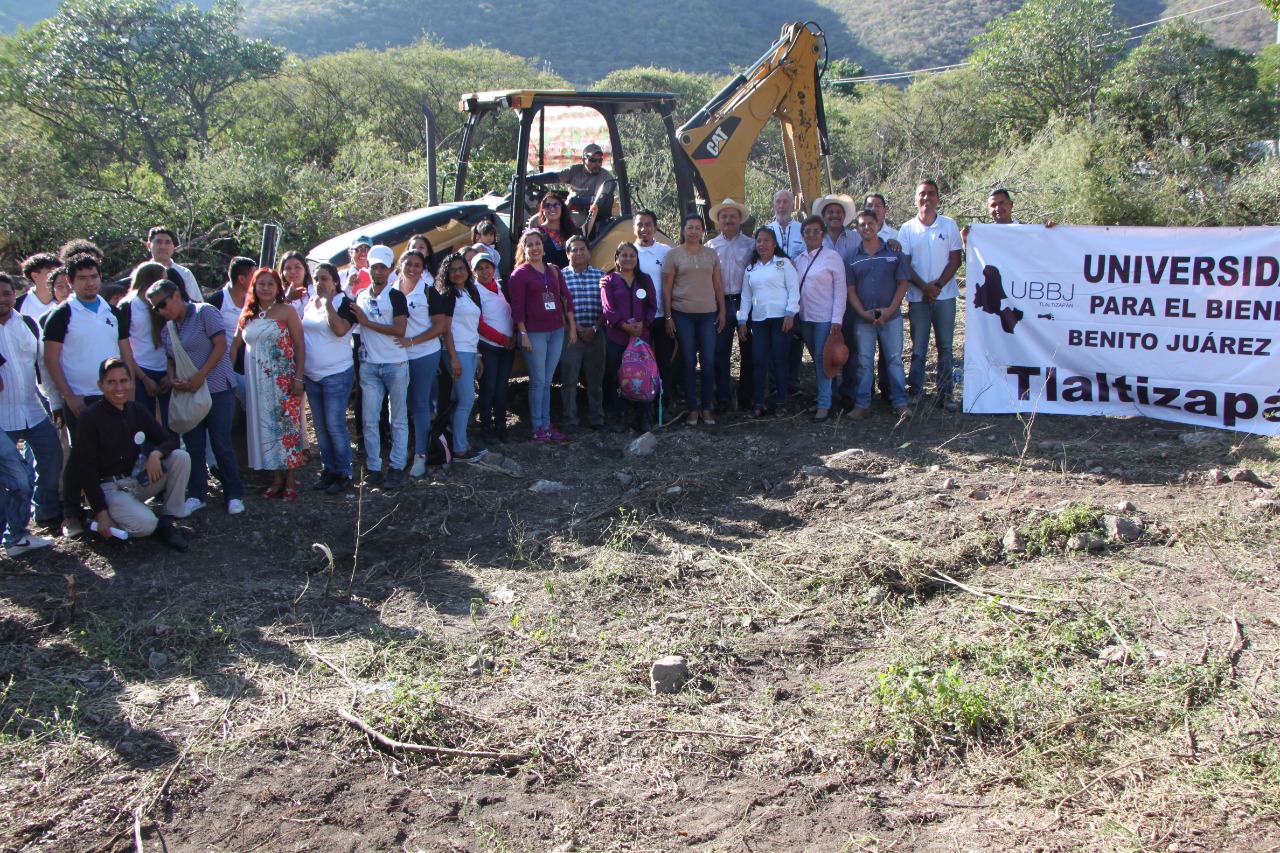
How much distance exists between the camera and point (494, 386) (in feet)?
25.8

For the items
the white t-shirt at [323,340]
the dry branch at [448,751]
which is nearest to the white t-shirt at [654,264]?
the white t-shirt at [323,340]

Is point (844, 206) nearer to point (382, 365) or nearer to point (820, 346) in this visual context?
point (820, 346)

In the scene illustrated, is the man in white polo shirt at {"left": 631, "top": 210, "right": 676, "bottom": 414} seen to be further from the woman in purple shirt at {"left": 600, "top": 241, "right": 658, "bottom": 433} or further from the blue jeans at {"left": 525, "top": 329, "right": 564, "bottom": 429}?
the blue jeans at {"left": 525, "top": 329, "right": 564, "bottom": 429}

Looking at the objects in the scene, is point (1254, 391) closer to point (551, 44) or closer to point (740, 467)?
point (740, 467)

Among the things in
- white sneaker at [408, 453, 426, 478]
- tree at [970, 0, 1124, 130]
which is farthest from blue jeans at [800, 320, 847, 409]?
tree at [970, 0, 1124, 130]

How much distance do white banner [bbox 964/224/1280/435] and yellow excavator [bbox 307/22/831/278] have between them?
2585 mm

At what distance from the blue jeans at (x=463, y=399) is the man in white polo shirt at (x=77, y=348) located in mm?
2221

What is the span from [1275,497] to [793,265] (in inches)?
146

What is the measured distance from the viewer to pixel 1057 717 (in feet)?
12.6

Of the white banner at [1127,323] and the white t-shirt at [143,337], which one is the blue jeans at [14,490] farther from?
the white banner at [1127,323]

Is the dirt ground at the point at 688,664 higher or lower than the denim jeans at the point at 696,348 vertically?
lower

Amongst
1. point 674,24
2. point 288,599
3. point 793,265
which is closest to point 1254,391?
point 793,265

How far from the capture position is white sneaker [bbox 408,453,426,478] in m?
7.05

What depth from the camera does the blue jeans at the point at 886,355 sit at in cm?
791
